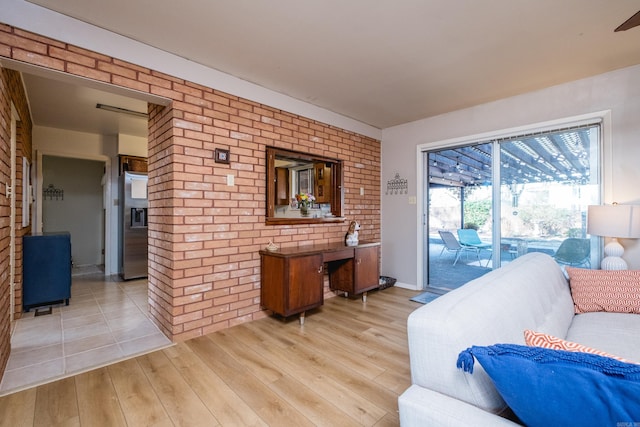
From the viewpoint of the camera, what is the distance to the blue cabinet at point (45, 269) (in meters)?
3.19

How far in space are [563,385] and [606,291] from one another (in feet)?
6.65

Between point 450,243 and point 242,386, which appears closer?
point 242,386

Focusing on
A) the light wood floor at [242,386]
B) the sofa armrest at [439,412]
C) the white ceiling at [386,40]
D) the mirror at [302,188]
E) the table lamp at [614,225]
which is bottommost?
the light wood floor at [242,386]

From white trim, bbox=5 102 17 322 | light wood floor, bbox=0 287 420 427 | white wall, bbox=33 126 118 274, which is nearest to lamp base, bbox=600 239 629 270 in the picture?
light wood floor, bbox=0 287 420 427

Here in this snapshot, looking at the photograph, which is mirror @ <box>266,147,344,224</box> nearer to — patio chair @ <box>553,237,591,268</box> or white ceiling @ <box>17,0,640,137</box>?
white ceiling @ <box>17,0,640,137</box>

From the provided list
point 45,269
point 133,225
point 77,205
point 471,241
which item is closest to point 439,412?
point 471,241

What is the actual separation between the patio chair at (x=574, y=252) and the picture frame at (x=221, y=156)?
365 centimetres

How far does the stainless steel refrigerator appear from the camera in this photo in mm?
4637

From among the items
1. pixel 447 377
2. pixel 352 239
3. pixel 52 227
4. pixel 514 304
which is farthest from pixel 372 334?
pixel 52 227

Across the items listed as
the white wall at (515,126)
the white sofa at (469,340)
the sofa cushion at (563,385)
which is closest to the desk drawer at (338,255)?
the white wall at (515,126)

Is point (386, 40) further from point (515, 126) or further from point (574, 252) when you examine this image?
point (574, 252)

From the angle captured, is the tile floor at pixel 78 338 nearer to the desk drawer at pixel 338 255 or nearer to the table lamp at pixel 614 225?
the desk drawer at pixel 338 255

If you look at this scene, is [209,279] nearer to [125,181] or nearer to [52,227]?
[125,181]

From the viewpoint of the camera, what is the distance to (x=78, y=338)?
253 cm
